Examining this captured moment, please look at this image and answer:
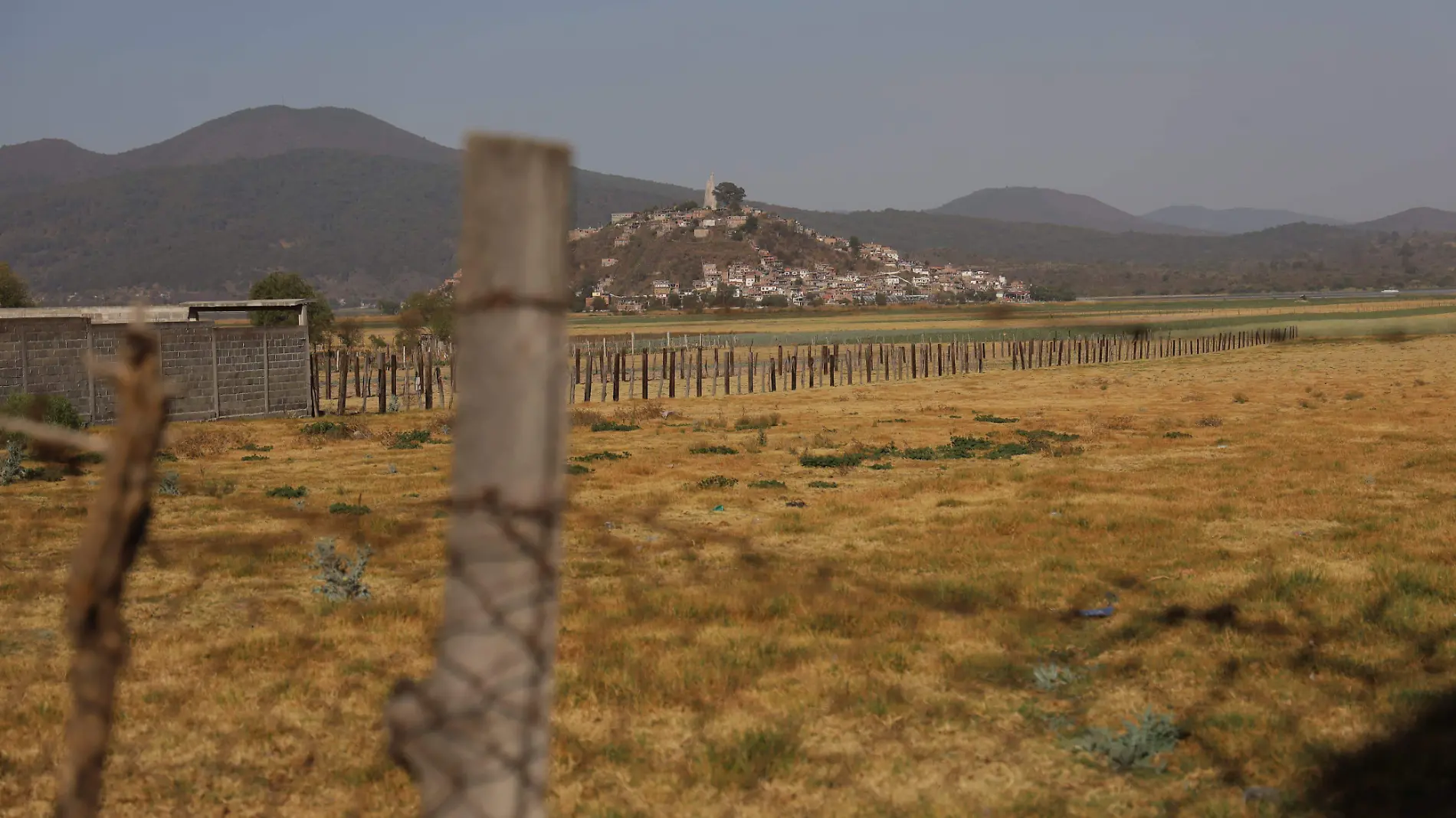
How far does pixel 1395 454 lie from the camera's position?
655 inches

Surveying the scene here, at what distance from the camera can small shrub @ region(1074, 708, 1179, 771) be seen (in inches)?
210

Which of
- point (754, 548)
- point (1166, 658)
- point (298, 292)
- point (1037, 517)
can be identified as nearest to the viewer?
point (1166, 658)

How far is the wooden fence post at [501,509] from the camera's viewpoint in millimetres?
1635

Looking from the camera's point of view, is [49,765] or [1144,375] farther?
[1144,375]

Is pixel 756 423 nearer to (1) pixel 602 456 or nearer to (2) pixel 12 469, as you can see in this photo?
(1) pixel 602 456

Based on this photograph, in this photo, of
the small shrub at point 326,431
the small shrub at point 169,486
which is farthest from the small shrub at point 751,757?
the small shrub at point 326,431

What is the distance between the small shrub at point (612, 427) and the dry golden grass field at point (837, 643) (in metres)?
10.2

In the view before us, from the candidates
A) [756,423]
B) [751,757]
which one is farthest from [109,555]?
[756,423]

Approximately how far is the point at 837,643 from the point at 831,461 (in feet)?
34.6

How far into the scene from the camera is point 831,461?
58.0 feet

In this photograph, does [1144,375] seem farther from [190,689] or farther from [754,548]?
[190,689]

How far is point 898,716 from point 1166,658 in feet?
6.57

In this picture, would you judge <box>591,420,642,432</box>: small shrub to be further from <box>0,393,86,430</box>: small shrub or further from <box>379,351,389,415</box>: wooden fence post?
<box>0,393,86,430</box>: small shrub

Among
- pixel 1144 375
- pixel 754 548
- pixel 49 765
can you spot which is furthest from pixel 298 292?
pixel 49 765
